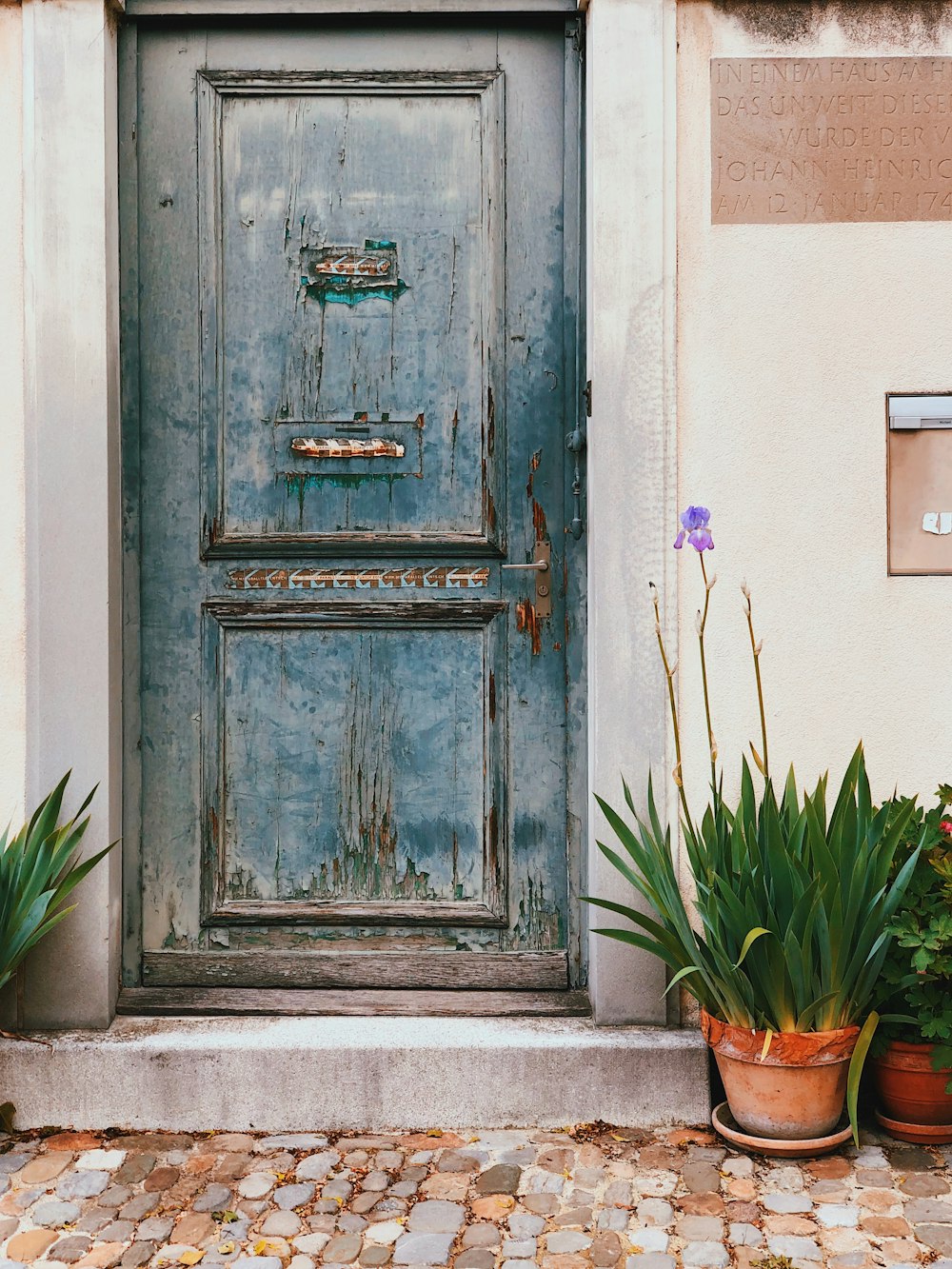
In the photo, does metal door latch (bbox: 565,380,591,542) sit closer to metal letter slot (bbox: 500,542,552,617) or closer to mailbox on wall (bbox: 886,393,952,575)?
metal letter slot (bbox: 500,542,552,617)

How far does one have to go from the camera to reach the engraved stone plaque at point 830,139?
114 inches

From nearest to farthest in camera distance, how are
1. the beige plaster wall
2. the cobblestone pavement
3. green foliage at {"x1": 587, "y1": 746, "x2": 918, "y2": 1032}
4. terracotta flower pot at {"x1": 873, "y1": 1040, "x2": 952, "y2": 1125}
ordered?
1. the cobblestone pavement
2. green foliage at {"x1": 587, "y1": 746, "x2": 918, "y2": 1032}
3. terracotta flower pot at {"x1": 873, "y1": 1040, "x2": 952, "y2": 1125}
4. the beige plaster wall

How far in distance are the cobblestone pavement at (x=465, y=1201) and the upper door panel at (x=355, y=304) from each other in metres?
1.47

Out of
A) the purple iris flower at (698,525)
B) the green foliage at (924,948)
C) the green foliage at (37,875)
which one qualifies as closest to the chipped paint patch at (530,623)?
the purple iris flower at (698,525)

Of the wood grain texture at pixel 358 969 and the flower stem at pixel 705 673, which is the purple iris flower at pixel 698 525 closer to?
the flower stem at pixel 705 673

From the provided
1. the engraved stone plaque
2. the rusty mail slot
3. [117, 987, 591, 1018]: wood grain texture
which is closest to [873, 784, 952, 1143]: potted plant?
[117, 987, 591, 1018]: wood grain texture

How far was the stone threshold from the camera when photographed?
281 cm

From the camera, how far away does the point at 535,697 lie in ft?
10.3

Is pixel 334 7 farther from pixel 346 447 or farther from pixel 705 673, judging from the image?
pixel 705 673

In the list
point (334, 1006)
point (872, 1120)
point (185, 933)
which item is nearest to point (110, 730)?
point (185, 933)

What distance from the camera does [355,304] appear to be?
122 inches

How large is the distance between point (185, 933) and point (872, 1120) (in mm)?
1778

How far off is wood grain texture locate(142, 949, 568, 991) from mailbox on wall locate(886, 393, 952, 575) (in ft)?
4.49

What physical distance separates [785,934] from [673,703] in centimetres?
56
